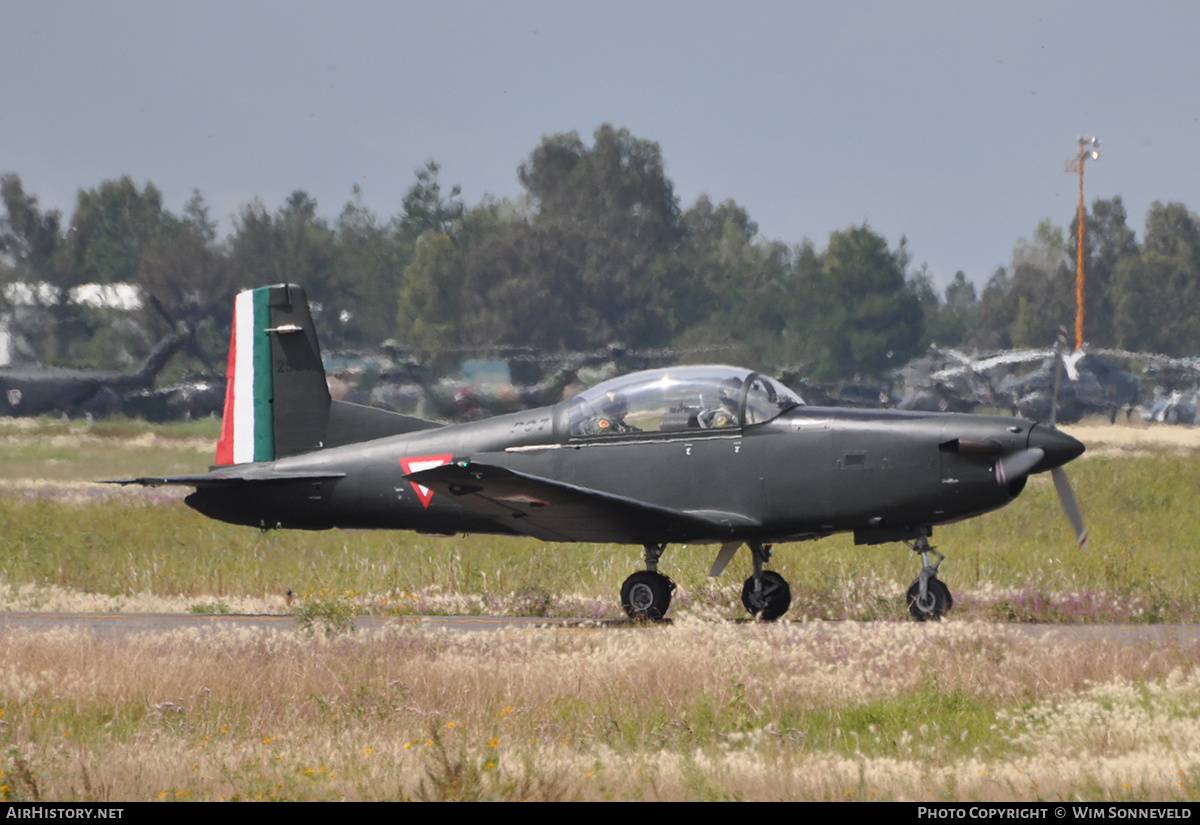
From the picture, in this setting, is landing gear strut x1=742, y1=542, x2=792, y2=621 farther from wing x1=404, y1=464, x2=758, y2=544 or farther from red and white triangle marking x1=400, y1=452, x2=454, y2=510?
red and white triangle marking x1=400, y1=452, x2=454, y2=510

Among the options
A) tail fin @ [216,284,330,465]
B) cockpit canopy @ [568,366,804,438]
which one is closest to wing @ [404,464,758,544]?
cockpit canopy @ [568,366,804,438]

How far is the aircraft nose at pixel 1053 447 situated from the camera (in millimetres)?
10844

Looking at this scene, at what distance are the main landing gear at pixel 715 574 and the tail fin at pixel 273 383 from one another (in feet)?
12.9

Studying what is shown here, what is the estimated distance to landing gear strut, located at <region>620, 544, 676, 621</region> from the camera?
11789 millimetres

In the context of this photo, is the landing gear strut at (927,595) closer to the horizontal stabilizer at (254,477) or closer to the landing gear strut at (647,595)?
the landing gear strut at (647,595)

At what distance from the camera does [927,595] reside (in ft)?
37.3

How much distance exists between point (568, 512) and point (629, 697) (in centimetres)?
353

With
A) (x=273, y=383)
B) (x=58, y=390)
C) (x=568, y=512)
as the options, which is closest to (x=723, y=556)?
(x=568, y=512)

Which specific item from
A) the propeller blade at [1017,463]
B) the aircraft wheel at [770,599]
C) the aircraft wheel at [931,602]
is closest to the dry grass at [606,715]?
the aircraft wheel at [931,602]

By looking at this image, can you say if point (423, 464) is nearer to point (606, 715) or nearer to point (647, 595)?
Result: point (647, 595)

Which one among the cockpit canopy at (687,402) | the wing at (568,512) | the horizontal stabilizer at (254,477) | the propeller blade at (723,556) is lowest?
the propeller blade at (723,556)

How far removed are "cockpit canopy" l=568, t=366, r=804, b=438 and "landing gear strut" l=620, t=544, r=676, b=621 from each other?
1129 mm

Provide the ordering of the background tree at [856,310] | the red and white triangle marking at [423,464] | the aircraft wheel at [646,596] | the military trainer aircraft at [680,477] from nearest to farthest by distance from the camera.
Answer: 1. the military trainer aircraft at [680,477]
2. the aircraft wheel at [646,596]
3. the red and white triangle marking at [423,464]
4. the background tree at [856,310]

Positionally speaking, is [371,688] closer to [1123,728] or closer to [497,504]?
[497,504]
